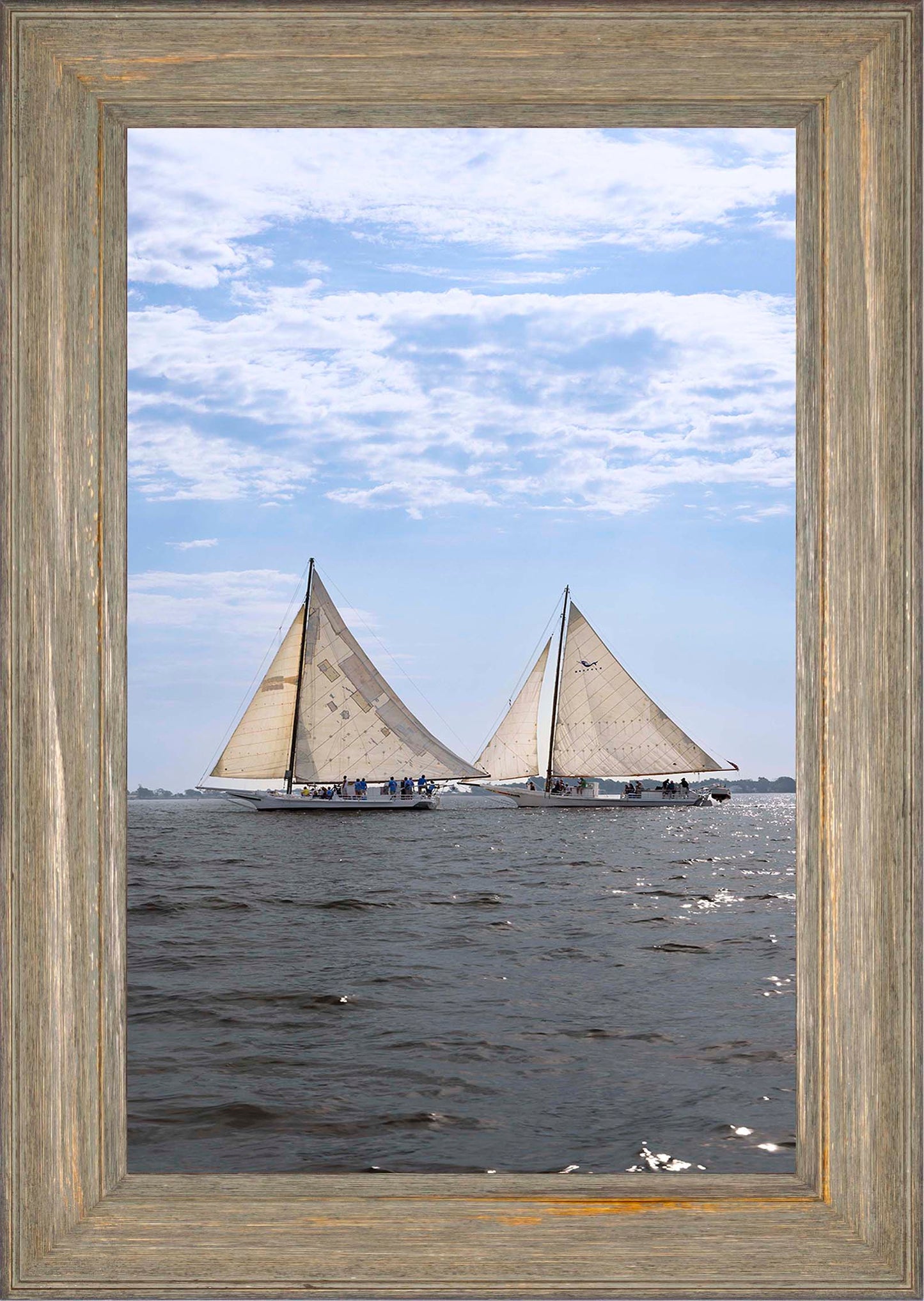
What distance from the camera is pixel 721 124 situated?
49.6 inches

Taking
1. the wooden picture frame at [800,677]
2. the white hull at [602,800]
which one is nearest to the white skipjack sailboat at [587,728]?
the white hull at [602,800]

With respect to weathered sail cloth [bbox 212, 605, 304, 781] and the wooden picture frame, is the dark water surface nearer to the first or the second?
the wooden picture frame

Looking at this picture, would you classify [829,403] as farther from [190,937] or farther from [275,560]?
[275,560]

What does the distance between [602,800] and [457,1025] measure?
94.6 ft

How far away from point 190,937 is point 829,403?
8462 mm

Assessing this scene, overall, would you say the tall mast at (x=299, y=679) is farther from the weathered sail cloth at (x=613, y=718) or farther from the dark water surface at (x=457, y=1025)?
the dark water surface at (x=457, y=1025)

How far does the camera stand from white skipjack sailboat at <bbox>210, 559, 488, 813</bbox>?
78.6 feet

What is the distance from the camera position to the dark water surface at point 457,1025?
225cm

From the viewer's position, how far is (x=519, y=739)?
29031 millimetres

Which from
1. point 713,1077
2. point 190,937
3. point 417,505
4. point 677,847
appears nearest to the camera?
point 713,1077

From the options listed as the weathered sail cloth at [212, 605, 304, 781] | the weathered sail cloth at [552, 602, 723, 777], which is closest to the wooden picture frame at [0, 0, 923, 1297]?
the weathered sail cloth at [212, 605, 304, 781]

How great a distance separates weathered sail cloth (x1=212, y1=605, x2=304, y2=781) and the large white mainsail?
0.05 feet

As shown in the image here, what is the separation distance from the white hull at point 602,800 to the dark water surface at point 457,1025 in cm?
1624

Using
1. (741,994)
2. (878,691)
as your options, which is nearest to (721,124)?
(878,691)
